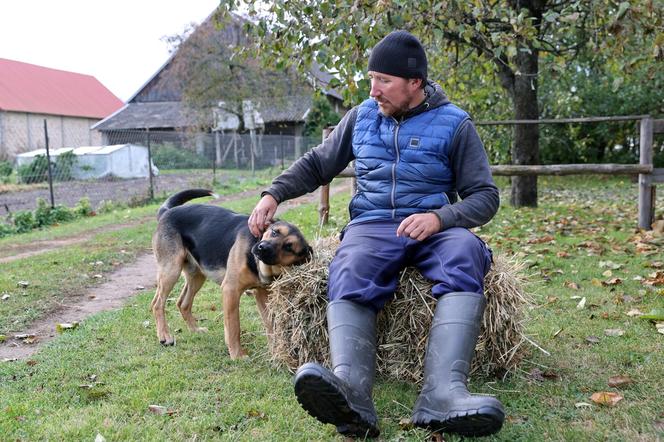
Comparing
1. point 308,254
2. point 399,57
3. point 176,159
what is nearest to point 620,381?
point 308,254

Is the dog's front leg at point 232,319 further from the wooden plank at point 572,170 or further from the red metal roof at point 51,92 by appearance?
the red metal roof at point 51,92

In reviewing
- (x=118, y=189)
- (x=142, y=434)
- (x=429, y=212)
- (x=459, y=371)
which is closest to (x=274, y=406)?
(x=142, y=434)

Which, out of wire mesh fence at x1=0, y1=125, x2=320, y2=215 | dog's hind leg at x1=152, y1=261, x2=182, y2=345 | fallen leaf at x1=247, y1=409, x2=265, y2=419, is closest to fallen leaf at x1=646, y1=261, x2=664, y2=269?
dog's hind leg at x1=152, y1=261, x2=182, y2=345

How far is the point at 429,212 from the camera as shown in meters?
3.48

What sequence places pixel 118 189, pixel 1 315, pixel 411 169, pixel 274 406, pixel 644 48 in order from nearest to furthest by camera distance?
pixel 274 406 → pixel 411 169 → pixel 1 315 → pixel 644 48 → pixel 118 189

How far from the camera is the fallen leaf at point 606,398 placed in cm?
331

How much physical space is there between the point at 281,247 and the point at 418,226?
3.46ft

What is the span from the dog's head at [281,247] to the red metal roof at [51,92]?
157ft

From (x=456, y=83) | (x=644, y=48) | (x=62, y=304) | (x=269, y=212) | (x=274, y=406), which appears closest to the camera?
(x=274, y=406)

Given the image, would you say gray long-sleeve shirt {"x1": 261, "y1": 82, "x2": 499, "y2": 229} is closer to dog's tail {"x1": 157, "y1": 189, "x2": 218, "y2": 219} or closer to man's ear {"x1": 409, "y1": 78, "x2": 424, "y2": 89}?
man's ear {"x1": 409, "y1": 78, "x2": 424, "y2": 89}

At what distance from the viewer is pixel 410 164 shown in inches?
146

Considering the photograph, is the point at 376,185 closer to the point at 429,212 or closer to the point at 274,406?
the point at 429,212

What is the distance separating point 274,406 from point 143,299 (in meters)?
3.30

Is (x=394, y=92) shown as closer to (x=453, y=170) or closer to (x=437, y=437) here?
(x=453, y=170)
